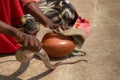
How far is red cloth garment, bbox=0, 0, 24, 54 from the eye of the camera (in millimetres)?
4066

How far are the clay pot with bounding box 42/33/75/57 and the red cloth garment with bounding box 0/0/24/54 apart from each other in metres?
0.40

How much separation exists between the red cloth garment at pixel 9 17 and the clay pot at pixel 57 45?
1.32 feet

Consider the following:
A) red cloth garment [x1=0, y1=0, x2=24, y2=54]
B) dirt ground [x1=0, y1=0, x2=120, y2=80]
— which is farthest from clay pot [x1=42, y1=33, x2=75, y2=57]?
red cloth garment [x1=0, y1=0, x2=24, y2=54]

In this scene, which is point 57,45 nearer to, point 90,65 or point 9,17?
point 90,65

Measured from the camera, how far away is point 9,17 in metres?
4.16

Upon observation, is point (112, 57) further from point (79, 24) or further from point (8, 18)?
point (8, 18)

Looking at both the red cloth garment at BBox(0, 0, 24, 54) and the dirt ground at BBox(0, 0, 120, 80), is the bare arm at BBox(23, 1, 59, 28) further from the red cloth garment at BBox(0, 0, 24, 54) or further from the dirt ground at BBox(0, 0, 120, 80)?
the dirt ground at BBox(0, 0, 120, 80)

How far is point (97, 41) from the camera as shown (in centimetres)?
462

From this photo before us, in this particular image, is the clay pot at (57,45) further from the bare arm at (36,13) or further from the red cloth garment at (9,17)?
the red cloth garment at (9,17)

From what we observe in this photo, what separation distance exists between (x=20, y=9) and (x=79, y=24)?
818mm

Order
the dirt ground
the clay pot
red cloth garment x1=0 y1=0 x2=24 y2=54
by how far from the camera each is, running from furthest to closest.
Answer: red cloth garment x1=0 y1=0 x2=24 y2=54
the clay pot
the dirt ground

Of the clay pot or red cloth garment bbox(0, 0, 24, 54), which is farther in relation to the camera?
red cloth garment bbox(0, 0, 24, 54)

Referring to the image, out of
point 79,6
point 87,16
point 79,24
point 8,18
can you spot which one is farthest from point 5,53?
point 79,6

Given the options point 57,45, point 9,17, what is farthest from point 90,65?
point 9,17
